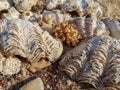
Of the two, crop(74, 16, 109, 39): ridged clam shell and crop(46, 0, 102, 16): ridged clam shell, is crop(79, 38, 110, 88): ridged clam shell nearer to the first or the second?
crop(74, 16, 109, 39): ridged clam shell

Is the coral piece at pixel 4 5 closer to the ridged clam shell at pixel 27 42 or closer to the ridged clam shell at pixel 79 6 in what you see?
the ridged clam shell at pixel 79 6

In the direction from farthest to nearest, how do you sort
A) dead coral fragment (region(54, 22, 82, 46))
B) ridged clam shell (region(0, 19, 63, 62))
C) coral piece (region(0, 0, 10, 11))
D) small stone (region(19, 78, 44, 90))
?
coral piece (region(0, 0, 10, 11)), dead coral fragment (region(54, 22, 82, 46)), ridged clam shell (region(0, 19, 63, 62)), small stone (region(19, 78, 44, 90))

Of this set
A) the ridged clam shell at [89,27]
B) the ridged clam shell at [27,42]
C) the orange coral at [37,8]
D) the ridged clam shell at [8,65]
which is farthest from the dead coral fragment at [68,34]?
the orange coral at [37,8]

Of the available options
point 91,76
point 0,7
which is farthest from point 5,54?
point 0,7

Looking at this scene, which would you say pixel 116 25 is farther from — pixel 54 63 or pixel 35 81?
pixel 35 81

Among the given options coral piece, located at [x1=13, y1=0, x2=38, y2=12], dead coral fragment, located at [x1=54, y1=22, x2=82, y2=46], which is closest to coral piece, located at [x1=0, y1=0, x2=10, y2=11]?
coral piece, located at [x1=13, y1=0, x2=38, y2=12]

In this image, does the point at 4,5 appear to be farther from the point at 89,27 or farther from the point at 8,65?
the point at 8,65
